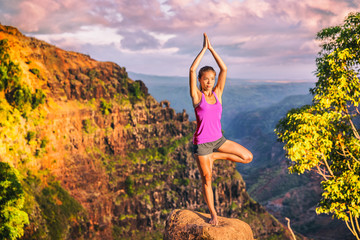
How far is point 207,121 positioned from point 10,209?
1481 inches

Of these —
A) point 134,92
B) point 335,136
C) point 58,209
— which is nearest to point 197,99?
point 335,136

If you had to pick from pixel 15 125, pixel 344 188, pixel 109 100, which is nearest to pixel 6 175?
pixel 15 125

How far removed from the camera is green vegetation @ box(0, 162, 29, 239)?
36375 millimetres

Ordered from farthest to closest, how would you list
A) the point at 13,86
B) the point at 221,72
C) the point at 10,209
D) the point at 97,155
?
the point at 97,155 → the point at 13,86 → the point at 10,209 → the point at 221,72

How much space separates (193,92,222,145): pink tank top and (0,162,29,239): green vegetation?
35231mm

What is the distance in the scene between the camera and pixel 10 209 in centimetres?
3822

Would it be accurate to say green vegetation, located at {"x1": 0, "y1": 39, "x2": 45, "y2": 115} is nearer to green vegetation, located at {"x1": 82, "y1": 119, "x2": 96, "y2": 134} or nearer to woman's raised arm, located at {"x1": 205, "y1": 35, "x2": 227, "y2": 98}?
green vegetation, located at {"x1": 82, "y1": 119, "x2": 96, "y2": 134}

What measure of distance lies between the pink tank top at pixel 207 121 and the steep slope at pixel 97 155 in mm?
58345

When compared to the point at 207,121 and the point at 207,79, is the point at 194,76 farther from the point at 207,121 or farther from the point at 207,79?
the point at 207,121

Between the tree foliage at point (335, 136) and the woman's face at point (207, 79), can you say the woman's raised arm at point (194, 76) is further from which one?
the tree foliage at point (335, 136)

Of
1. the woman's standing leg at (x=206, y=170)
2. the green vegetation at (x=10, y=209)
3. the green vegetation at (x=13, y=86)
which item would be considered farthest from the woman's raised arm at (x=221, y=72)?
the green vegetation at (x=13, y=86)

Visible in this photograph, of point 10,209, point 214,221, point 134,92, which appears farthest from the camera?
point 134,92

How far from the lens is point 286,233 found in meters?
109

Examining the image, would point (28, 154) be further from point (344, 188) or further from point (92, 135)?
point (344, 188)
